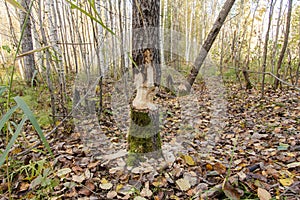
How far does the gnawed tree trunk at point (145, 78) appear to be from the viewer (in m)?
1.39

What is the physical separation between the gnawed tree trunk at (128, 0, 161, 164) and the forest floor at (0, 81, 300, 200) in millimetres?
144

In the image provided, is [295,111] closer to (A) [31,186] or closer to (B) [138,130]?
(B) [138,130]

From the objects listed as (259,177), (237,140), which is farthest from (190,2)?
(259,177)

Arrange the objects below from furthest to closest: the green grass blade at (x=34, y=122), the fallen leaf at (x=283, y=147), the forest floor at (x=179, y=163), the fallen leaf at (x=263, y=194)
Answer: the fallen leaf at (x=283, y=147) < the forest floor at (x=179, y=163) < the fallen leaf at (x=263, y=194) < the green grass blade at (x=34, y=122)

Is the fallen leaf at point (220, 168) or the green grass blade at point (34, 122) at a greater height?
the green grass blade at point (34, 122)

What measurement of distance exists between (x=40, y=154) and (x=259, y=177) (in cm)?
178

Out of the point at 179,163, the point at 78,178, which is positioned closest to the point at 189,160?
the point at 179,163

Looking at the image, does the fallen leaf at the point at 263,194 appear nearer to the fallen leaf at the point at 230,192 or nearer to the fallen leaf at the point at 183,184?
the fallen leaf at the point at 230,192

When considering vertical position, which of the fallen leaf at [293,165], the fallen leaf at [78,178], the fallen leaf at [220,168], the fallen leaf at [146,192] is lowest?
the fallen leaf at [146,192]

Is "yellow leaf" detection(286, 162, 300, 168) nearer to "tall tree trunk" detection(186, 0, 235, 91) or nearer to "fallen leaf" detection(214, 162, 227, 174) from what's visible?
"fallen leaf" detection(214, 162, 227, 174)

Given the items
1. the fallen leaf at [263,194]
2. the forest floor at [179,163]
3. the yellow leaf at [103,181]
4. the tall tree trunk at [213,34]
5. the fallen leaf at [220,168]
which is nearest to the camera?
the fallen leaf at [263,194]

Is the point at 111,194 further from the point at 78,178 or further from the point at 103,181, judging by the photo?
the point at 78,178

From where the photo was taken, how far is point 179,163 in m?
1.58

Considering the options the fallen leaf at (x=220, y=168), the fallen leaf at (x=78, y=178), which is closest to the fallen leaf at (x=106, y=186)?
the fallen leaf at (x=78, y=178)
